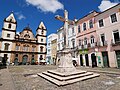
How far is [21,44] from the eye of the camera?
115 ft

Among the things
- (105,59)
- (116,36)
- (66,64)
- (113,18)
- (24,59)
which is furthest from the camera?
(24,59)

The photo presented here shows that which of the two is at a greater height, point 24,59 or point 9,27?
point 9,27

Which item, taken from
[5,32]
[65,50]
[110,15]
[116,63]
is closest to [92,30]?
[110,15]

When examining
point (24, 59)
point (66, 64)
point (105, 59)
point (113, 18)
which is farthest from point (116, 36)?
point (24, 59)

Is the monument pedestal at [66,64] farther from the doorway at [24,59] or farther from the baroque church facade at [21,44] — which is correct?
the doorway at [24,59]

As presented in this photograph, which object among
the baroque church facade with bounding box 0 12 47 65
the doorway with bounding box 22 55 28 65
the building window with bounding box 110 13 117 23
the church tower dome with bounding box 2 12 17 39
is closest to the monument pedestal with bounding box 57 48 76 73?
the building window with bounding box 110 13 117 23

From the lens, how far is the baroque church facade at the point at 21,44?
32062mm

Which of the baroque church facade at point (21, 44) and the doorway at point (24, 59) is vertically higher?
the baroque church facade at point (21, 44)

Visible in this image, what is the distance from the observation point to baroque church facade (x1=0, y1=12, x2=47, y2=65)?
32.1 metres

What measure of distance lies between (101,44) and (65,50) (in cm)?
1255

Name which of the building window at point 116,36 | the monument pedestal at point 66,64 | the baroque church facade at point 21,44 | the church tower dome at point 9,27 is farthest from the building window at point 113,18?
the church tower dome at point 9,27

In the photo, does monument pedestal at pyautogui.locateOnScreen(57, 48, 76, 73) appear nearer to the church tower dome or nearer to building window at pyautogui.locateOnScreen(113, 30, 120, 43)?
building window at pyautogui.locateOnScreen(113, 30, 120, 43)

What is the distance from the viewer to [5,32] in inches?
1287

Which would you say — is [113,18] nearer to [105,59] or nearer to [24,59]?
[105,59]
